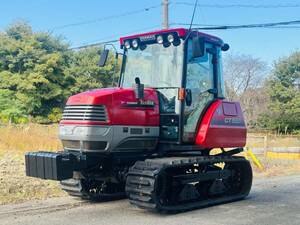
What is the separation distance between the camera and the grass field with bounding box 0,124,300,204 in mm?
9133

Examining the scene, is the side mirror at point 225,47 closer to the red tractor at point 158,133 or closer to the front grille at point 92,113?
the red tractor at point 158,133

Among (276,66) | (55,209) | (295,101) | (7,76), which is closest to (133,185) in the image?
(55,209)

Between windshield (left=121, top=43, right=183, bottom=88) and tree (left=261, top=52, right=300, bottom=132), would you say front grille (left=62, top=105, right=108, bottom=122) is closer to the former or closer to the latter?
windshield (left=121, top=43, right=183, bottom=88)

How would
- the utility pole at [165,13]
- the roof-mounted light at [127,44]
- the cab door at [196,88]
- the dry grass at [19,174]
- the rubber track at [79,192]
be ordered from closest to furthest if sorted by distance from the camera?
the cab door at [196,88], the rubber track at [79,192], the roof-mounted light at [127,44], the dry grass at [19,174], the utility pole at [165,13]

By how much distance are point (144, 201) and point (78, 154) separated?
1.31 meters

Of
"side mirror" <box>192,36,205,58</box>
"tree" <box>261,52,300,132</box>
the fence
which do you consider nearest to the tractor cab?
"side mirror" <box>192,36,205,58</box>

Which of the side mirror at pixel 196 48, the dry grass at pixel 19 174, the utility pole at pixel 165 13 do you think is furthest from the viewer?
the utility pole at pixel 165 13

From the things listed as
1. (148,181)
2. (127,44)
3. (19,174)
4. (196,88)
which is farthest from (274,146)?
(148,181)

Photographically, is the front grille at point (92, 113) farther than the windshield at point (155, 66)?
No

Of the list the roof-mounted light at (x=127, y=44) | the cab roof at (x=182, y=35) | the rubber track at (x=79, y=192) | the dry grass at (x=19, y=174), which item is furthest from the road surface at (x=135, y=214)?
the cab roof at (x=182, y=35)

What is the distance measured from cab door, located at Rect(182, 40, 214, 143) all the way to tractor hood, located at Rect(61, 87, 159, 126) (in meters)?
0.57

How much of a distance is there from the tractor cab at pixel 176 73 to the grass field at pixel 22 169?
281 centimetres

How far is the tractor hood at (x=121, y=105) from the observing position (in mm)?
7459

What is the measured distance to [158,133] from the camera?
8281 millimetres
